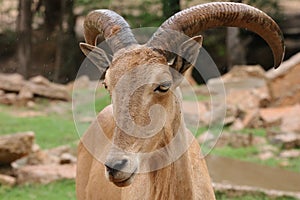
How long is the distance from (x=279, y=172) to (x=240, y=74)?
9561 millimetres

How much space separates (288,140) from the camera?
40.9 ft

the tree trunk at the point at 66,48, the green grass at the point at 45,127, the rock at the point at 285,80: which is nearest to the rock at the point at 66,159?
the green grass at the point at 45,127

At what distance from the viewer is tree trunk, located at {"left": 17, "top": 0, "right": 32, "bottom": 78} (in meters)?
23.6

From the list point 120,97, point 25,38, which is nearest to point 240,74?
point 25,38

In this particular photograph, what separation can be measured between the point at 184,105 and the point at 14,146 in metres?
5.63

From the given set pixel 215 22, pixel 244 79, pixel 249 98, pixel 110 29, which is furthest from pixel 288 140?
pixel 110 29

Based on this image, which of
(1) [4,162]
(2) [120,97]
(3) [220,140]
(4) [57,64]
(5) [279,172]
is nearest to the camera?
(2) [120,97]

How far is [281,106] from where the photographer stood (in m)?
16.7

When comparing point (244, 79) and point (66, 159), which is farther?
point (244, 79)

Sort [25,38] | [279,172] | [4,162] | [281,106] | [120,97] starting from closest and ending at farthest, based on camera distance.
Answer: [120,97] → [4,162] → [279,172] → [281,106] → [25,38]

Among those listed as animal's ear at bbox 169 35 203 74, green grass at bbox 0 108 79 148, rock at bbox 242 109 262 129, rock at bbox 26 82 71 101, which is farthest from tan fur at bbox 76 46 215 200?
rock at bbox 26 82 71 101

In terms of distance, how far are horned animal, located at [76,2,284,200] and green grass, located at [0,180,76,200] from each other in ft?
13.1

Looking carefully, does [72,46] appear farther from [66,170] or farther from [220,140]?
[66,170]

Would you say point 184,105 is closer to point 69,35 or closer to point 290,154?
point 290,154
